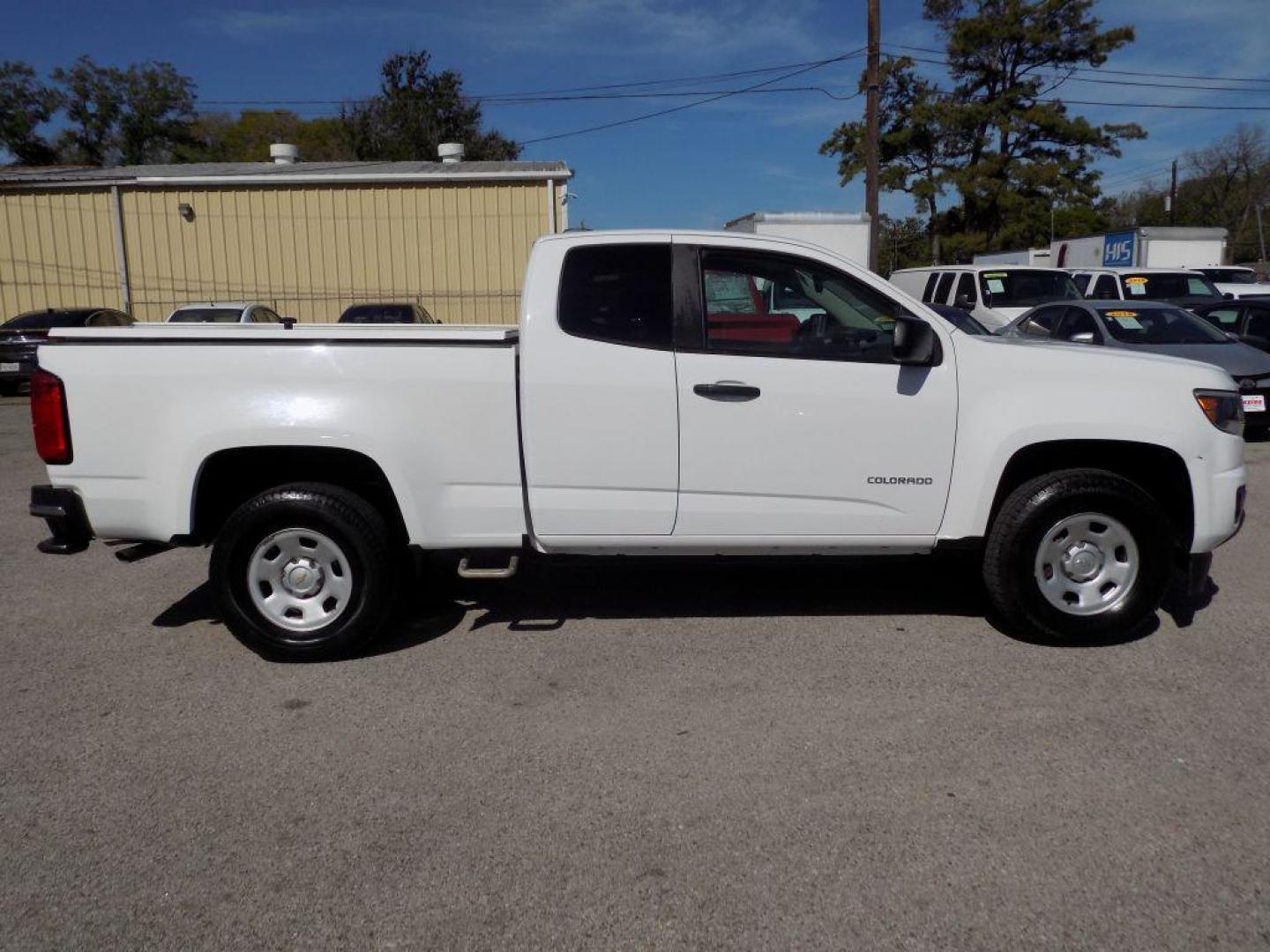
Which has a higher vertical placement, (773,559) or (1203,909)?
(773,559)

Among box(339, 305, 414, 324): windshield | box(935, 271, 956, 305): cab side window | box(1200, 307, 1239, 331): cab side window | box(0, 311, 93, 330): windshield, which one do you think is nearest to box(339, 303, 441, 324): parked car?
box(339, 305, 414, 324): windshield

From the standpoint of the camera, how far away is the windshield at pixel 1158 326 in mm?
11773

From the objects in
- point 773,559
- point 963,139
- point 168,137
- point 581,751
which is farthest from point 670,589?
point 168,137

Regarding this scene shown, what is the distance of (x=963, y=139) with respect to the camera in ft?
147

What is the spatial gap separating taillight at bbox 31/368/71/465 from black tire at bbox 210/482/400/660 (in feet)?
2.60

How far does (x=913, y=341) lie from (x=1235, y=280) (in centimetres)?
2214

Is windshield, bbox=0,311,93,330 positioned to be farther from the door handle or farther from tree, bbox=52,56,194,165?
tree, bbox=52,56,194,165

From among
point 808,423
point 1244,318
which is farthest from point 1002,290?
point 808,423

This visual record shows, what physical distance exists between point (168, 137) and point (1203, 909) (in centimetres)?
6272

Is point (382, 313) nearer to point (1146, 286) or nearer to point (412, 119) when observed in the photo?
point (1146, 286)

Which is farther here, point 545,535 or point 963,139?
point 963,139

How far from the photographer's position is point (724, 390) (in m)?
4.90

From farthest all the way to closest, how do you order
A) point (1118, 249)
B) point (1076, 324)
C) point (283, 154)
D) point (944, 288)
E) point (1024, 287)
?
1. point (1118, 249)
2. point (283, 154)
3. point (944, 288)
4. point (1024, 287)
5. point (1076, 324)

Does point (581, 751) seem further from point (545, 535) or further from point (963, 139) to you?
point (963, 139)
